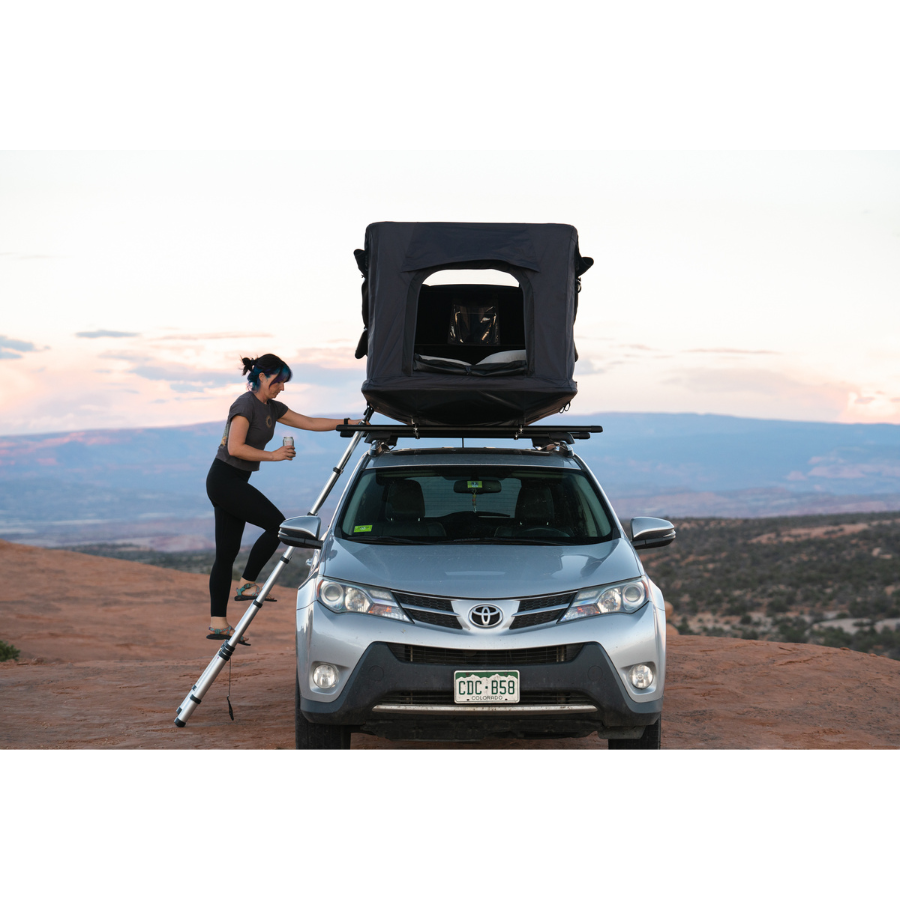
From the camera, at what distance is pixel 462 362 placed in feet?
23.5

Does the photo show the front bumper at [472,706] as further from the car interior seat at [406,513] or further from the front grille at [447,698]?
the car interior seat at [406,513]

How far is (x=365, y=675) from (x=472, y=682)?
22.4 inches

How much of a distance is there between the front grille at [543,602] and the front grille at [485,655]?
0.23 metres

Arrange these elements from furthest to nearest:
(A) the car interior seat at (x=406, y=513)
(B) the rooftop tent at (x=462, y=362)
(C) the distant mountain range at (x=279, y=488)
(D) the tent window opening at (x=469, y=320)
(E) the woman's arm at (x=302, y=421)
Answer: (C) the distant mountain range at (x=279, y=488) → (D) the tent window opening at (x=469, y=320) → (E) the woman's arm at (x=302, y=421) → (B) the rooftop tent at (x=462, y=362) → (A) the car interior seat at (x=406, y=513)

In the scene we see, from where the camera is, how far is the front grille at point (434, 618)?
16.6 ft

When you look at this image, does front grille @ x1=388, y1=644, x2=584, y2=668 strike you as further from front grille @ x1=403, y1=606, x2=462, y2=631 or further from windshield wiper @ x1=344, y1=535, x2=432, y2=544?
windshield wiper @ x1=344, y1=535, x2=432, y2=544

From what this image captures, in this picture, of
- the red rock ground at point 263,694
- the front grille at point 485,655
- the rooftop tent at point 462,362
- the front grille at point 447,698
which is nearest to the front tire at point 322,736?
the front grille at point 447,698

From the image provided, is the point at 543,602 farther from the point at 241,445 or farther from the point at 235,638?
the point at 241,445

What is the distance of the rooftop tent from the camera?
258 inches

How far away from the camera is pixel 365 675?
197 inches

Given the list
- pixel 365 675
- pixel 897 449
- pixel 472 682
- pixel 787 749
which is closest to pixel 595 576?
pixel 472 682

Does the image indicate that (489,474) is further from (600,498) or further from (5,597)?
(5,597)

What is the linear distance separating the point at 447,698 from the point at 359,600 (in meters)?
0.71

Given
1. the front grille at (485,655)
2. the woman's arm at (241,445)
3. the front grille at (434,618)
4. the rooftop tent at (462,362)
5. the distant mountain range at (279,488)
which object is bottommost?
the distant mountain range at (279,488)
